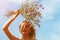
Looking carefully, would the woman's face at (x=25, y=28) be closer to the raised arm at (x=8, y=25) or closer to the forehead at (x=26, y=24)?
the forehead at (x=26, y=24)

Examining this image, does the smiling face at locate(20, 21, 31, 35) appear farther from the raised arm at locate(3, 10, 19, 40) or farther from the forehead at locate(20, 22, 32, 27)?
the raised arm at locate(3, 10, 19, 40)

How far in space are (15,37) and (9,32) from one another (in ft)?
0.44

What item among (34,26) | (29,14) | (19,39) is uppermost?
(29,14)

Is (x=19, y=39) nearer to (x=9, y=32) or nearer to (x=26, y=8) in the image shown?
(x=9, y=32)

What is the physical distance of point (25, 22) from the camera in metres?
3.30

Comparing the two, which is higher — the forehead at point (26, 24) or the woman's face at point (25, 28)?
the forehead at point (26, 24)

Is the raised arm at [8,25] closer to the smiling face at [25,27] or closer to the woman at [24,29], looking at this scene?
the woman at [24,29]

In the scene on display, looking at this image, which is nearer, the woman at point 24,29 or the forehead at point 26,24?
the woman at point 24,29

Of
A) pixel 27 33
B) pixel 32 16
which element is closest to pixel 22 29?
pixel 27 33

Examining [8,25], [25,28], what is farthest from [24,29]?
[8,25]

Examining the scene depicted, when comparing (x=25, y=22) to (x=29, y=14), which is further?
(x=25, y=22)

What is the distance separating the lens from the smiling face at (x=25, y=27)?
3216 millimetres

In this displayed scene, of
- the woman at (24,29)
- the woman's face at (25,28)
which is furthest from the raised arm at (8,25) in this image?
the woman's face at (25,28)

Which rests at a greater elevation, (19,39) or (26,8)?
(26,8)
